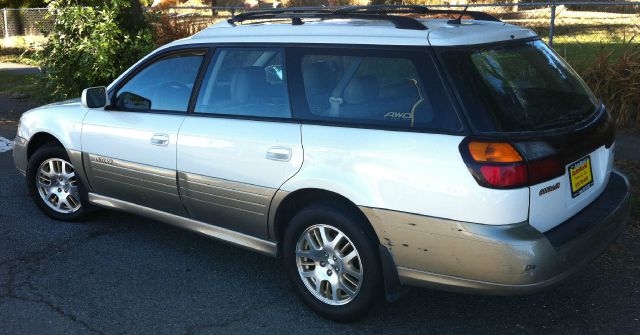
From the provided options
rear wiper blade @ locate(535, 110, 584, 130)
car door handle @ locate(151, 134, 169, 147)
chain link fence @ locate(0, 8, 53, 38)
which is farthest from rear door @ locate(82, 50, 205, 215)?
chain link fence @ locate(0, 8, 53, 38)

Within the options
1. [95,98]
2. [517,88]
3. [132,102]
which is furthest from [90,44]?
[517,88]

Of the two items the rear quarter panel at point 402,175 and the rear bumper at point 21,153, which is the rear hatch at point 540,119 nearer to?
the rear quarter panel at point 402,175

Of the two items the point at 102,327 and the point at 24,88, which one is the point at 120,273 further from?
the point at 24,88

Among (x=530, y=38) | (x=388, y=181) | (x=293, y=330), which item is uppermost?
(x=530, y=38)

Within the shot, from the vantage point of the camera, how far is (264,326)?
3.88 metres

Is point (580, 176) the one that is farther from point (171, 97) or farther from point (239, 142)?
point (171, 97)

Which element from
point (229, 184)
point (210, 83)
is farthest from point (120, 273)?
point (210, 83)

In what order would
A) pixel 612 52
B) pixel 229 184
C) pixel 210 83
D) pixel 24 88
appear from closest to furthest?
pixel 229 184
pixel 210 83
pixel 612 52
pixel 24 88

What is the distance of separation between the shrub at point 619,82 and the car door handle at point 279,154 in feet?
16.9

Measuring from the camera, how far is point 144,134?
470cm

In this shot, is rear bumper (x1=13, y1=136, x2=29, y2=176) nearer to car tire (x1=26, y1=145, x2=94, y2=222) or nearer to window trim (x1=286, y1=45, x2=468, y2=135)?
car tire (x1=26, y1=145, x2=94, y2=222)

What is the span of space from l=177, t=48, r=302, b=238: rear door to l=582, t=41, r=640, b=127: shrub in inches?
198

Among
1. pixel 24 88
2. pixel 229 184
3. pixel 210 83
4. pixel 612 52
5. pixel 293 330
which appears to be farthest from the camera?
pixel 24 88

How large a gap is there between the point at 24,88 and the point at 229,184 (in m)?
9.92
